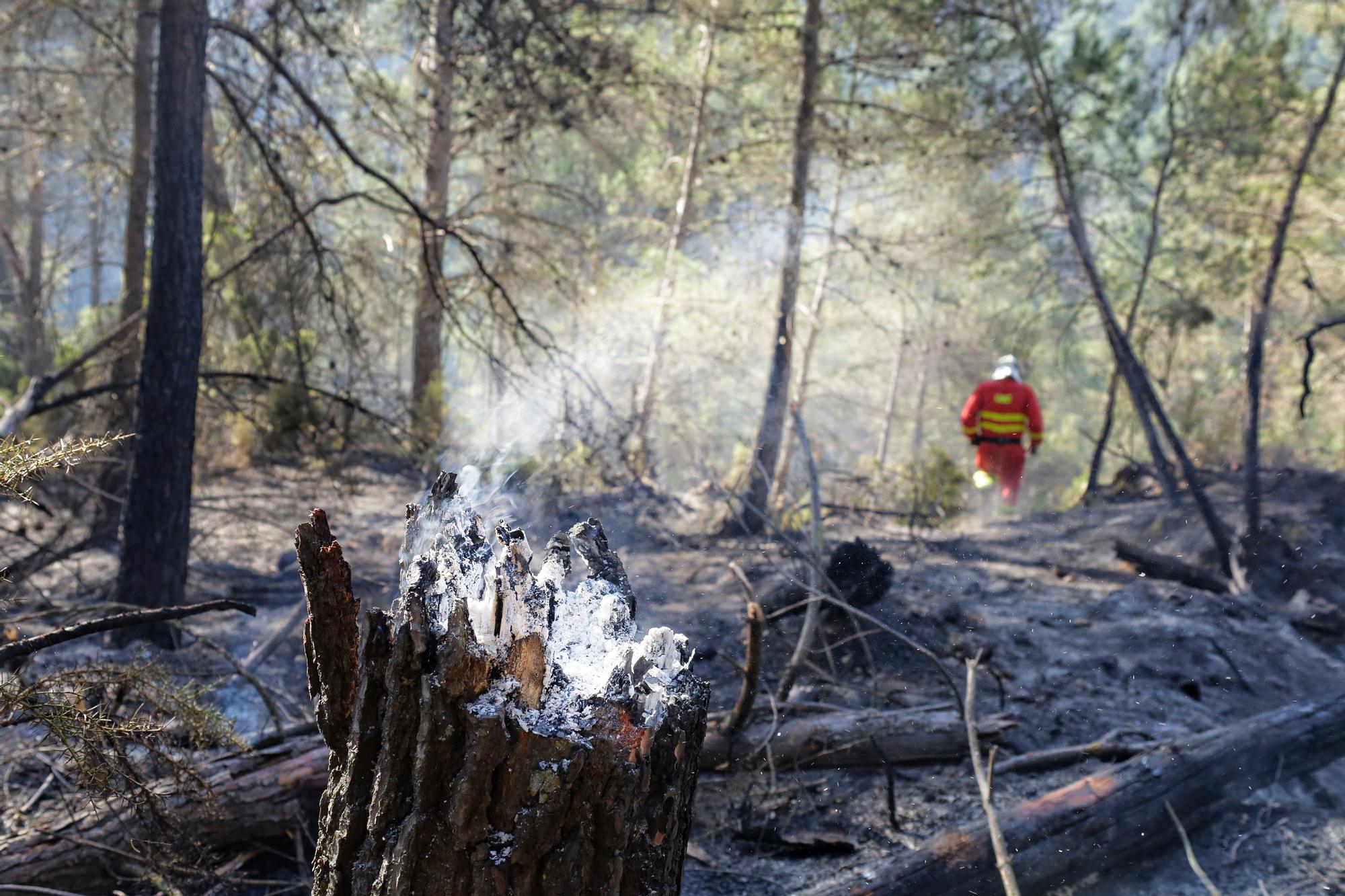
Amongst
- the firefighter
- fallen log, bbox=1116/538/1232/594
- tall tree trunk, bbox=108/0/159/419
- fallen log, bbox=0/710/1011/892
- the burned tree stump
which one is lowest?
fallen log, bbox=0/710/1011/892

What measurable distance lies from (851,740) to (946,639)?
1.94m

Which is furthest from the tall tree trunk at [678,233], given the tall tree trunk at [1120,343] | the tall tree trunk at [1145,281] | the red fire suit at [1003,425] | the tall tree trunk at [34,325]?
the tall tree trunk at [34,325]

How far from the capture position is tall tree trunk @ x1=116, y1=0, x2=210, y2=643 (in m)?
4.82

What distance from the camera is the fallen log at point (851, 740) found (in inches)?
149

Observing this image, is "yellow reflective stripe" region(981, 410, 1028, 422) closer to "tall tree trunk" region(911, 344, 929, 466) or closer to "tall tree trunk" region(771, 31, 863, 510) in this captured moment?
"tall tree trunk" region(771, 31, 863, 510)

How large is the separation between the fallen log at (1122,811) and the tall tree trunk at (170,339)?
14.5 ft

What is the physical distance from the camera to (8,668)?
417 centimetres

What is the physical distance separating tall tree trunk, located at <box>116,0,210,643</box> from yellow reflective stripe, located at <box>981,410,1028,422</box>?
7317 mm

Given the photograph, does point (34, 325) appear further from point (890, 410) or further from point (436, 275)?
point (890, 410)

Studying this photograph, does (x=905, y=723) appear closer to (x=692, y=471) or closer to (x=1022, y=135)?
(x=1022, y=135)

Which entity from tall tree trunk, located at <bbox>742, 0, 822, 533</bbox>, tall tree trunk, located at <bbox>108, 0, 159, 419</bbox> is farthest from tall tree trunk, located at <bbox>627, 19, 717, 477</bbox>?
tall tree trunk, located at <bbox>108, 0, 159, 419</bbox>

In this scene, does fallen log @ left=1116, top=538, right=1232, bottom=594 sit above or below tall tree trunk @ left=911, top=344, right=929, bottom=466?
below

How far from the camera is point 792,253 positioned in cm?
1059

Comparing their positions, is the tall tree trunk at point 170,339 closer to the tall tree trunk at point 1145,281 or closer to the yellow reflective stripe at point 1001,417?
the yellow reflective stripe at point 1001,417
